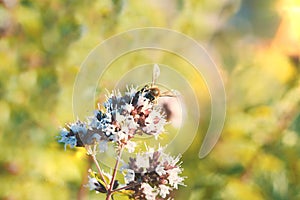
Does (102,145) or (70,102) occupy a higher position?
(70,102)

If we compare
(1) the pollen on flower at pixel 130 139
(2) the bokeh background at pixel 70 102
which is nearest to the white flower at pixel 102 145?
(1) the pollen on flower at pixel 130 139

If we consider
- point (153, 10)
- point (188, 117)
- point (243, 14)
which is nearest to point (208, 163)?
point (188, 117)

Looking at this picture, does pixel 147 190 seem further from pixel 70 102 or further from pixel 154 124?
pixel 70 102

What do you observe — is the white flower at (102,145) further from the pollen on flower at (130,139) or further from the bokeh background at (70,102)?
the bokeh background at (70,102)

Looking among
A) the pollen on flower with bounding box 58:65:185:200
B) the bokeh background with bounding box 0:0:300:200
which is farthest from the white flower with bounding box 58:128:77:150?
the bokeh background with bounding box 0:0:300:200

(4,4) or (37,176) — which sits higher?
(4,4)

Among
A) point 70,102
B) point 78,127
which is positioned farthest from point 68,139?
point 70,102

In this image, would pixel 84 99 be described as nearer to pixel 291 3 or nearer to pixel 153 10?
pixel 153 10
